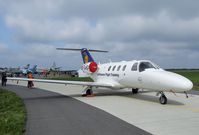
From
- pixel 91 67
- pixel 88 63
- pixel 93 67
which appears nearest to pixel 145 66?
pixel 93 67

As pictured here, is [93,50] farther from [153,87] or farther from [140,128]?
[140,128]

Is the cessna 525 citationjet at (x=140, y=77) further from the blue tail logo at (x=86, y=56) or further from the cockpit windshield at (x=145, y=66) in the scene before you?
the blue tail logo at (x=86, y=56)

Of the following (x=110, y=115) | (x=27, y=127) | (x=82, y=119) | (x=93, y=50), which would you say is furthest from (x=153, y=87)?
(x=93, y=50)

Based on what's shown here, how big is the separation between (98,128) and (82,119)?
160 centimetres

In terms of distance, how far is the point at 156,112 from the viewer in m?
10.2

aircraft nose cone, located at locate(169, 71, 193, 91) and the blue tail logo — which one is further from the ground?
the blue tail logo

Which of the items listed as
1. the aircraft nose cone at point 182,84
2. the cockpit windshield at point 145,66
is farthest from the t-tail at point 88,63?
the aircraft nose cone at point 182,84

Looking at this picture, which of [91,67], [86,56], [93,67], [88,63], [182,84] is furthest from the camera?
[86,56]

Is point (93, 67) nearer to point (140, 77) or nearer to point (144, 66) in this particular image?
point (144, 66)

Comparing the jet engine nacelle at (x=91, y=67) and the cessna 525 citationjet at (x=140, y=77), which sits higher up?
the jet engine nacelle at (x=91, y=67)

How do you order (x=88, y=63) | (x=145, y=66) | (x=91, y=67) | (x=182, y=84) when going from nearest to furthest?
1. (x=182, y=84)
2. (x=145, y=66)
3. (x=91, y=67)
4. (x=88, y=63)

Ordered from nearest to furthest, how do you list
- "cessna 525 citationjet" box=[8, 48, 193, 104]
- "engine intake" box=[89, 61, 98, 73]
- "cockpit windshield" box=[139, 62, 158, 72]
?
"cessna 525 citationjet" box=[8, 48, 193, 104] → "cockpit windshield" box=[139, 62, 158, 72] → "engine intake" box=[89, 61, 98, 73]

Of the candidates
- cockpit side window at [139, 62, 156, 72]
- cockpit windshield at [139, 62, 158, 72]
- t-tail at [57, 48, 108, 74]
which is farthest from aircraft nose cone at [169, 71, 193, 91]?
t-tail at [57, 48, 108, 74]

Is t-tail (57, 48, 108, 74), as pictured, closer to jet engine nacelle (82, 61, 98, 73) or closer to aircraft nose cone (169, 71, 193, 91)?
jet engine nacelle (82, 61, 98, 73)
